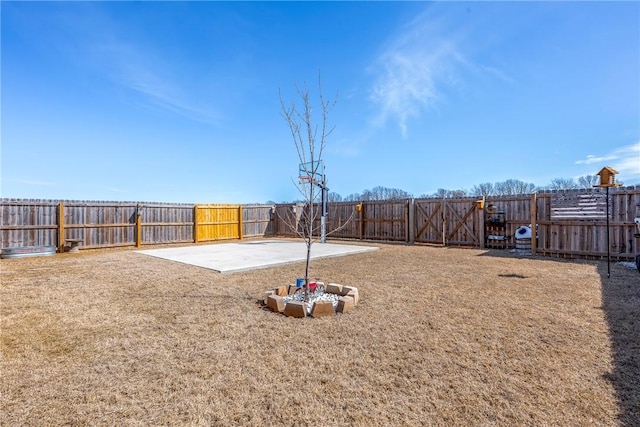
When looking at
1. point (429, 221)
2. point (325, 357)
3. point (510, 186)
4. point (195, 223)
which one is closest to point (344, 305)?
point (325, 357)

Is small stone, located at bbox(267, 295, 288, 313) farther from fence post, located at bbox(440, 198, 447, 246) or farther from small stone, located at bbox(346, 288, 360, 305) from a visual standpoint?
fence post, located at bbox(440, 198, 447, 246)

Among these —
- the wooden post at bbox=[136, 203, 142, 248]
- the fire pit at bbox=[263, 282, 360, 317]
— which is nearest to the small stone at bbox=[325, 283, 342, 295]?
the fire pit at bbox=[263, 282, 360, 317]

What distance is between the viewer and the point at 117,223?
11.4 m

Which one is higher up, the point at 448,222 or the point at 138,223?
the point at 448,222

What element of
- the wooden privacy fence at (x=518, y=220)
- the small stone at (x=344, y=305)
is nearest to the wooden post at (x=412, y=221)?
the wooden privacy fence at (x=518, y=220)

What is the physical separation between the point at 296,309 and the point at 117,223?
11.2 m

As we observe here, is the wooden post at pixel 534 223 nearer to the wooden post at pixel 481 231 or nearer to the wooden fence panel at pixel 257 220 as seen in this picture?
Answer: the wooden post at pixel 481 231

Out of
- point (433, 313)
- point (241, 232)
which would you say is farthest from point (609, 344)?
point (241, 232)

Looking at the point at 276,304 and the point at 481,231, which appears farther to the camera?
the point at 481,231

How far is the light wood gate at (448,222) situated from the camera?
1106 centimetres

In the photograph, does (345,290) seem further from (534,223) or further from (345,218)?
(345,218)

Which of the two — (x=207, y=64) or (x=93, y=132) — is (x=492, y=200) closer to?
(x=207, y=64)

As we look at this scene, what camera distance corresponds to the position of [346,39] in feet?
27.2

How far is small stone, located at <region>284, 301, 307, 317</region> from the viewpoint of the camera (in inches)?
141
